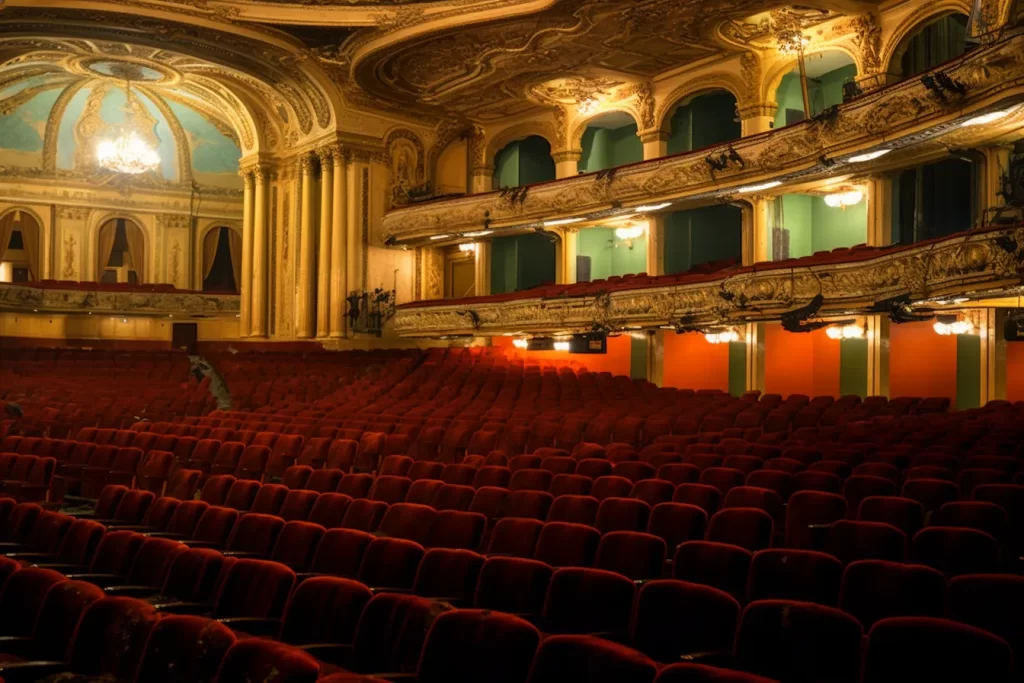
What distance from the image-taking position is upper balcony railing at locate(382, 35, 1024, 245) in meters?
9.68

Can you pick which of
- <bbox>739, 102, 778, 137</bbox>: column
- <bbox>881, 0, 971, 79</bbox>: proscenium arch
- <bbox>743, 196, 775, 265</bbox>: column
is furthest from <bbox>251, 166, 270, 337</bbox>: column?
<bbox>881, 0, 971, 79</bbox>: proscenium arch

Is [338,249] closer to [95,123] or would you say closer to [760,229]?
[95,123]

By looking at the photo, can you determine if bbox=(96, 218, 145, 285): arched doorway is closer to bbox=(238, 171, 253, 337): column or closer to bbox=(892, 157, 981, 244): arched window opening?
bbox=(238, 171, 253, 337): column

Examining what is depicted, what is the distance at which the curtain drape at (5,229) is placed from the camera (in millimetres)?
22828

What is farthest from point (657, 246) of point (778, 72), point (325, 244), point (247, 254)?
point (247, 254)

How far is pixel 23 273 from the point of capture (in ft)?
77.1

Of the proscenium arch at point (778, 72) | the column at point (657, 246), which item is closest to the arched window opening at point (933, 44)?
the proscenium arch at point (778, 72)

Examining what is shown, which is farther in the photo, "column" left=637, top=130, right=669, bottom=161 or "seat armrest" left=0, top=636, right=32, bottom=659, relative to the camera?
"column" left=637, top=130, right=669, bottom=161

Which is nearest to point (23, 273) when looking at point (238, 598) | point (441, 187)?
point (441, 187)

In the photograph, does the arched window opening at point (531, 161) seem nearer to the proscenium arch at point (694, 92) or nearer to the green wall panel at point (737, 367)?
the proscenium arch at point (694, 92)

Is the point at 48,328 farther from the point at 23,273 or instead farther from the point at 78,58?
the point at 78,58

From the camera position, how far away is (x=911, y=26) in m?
13.2

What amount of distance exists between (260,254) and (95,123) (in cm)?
634

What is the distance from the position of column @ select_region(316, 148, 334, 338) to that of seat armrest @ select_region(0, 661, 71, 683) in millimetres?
16684
